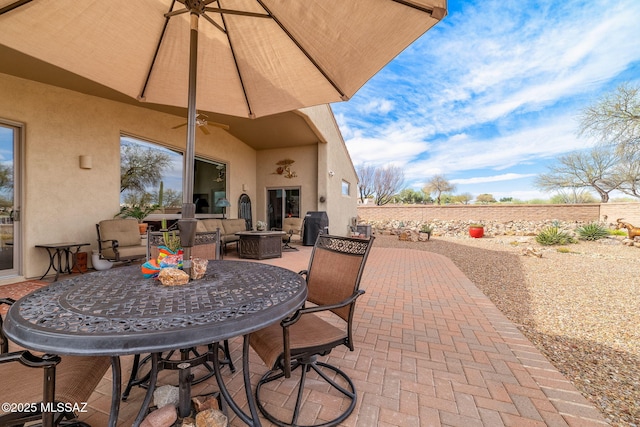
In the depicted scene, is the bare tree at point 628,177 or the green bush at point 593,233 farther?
the bare tree at point 628,177

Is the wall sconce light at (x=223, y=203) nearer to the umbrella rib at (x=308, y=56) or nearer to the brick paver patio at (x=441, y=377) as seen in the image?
the brick paver patio at (x=441, y=377)

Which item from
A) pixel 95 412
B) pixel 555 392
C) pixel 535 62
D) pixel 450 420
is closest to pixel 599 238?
pixel 535 62

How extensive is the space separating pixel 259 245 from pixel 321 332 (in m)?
4.47

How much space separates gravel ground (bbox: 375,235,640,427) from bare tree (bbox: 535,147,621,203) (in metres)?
15.9

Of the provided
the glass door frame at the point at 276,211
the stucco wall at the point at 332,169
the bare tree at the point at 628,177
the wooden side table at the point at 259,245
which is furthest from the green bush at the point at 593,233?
the wooden side table at the point at 259,245

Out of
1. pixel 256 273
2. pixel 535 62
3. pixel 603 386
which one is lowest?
pixel 603 386

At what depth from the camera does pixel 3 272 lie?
12.3ft

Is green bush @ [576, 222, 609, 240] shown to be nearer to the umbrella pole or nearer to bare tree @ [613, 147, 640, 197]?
bare tree @ [613, 147, 640, 197]

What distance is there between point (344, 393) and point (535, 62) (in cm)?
1554

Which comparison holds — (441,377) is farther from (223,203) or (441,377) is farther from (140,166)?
(223,203)

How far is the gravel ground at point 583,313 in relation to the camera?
176 cm

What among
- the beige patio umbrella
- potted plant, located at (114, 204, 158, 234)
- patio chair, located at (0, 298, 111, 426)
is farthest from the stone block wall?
patio chair, located at (0, 298, 111, 426)

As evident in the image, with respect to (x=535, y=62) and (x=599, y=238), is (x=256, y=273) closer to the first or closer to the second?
(x=599, y=238)

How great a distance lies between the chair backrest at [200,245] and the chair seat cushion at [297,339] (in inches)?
41.1
